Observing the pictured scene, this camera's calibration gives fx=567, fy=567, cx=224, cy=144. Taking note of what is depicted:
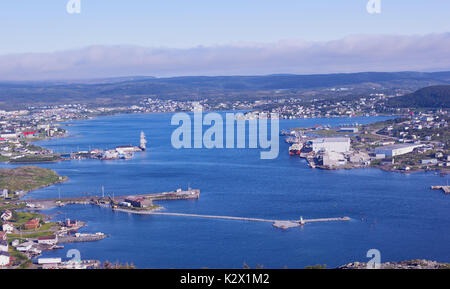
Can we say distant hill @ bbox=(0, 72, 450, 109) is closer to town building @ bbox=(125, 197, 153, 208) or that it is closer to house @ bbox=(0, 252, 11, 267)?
town building @ bbox=(125, 197, 153, 208)

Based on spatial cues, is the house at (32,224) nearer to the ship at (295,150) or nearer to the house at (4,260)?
the house at (4,260)

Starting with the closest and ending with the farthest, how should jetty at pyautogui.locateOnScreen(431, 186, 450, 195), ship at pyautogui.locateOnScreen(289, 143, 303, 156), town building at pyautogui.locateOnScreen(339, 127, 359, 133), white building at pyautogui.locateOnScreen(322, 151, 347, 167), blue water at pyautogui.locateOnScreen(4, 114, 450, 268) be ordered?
blue water at pyautogui.locateOnScreen(4, 114, 450, 268), jetty at pyautogui.locateOnScreen(431, 186, 450, 195), white building at pyautogui.locateOnScreen(322, 151, 347, 167), ship at pyautogui.locateOnScreen(289, 143, 303, 156), town building at pyautogui.locateOnScreen(339, 127, 359, 133)

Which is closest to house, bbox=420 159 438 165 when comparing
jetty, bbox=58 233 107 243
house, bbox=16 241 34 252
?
jetty, bbox=58 233 107 243

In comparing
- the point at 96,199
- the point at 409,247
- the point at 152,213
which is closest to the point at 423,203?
the point at 409,247

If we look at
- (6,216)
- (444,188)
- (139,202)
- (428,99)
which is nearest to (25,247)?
(6,216)

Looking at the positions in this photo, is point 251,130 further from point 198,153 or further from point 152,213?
point 152,213
